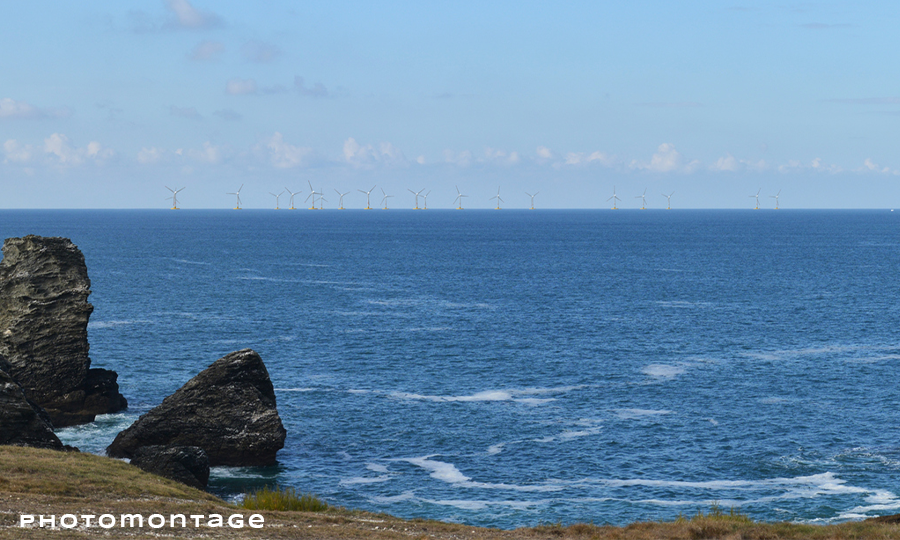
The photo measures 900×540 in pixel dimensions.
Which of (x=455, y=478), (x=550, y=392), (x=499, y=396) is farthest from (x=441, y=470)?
(x=550, y=392)

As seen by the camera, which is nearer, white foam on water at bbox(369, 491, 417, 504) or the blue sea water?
white foam on water at bbox(369, 491, 417, 504)

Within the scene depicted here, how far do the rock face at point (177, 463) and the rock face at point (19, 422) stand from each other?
5553 mm

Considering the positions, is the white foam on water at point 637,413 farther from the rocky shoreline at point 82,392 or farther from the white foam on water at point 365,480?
the rocky shoreline at point 82,392

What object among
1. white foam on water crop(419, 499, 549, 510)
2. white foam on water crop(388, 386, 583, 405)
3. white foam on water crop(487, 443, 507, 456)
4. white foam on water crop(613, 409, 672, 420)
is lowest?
white foam on water crop(419, 499, 549, 510)

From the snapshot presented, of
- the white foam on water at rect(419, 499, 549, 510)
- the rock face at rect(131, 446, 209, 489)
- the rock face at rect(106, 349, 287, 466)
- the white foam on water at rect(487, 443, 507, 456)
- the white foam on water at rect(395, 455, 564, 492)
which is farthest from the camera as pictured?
the white foam on water at rect(487, 443, 507, 456)

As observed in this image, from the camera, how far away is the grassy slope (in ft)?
115

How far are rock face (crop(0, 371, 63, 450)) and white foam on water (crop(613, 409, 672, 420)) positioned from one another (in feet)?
142

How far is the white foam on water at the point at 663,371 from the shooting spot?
86.8m

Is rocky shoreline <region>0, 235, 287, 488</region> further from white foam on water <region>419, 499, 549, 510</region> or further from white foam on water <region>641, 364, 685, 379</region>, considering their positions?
white foam on water <region>641, 364, 685, 379</region>

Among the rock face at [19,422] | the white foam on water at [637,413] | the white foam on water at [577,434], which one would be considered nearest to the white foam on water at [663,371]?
the white foam on water at [637,413]

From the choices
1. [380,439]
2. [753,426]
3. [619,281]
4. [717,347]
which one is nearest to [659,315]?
[717,347]

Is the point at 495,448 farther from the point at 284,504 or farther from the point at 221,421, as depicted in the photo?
the point at 284,504

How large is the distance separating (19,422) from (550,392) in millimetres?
45097

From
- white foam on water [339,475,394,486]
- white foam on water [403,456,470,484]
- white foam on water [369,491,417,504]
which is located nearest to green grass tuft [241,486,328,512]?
white foam on water [369,491,417,504]
